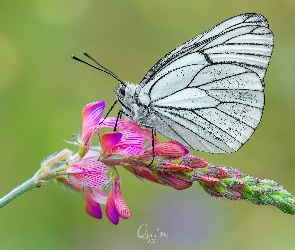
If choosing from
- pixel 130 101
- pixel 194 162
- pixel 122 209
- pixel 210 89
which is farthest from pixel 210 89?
pixel 122 209

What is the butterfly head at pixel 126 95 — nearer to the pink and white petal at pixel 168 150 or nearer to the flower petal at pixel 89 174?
the pink and white petal at pixel 168 150

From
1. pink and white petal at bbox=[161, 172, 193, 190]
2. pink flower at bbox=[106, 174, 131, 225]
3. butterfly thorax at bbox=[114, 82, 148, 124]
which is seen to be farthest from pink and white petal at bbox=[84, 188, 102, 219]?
butterfly thorax at bbox=[114, 82, 148, 124]

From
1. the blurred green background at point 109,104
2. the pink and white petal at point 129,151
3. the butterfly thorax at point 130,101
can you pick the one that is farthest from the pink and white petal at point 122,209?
the blurred green background at point 109,104

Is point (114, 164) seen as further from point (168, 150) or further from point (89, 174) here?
point (168, 150)

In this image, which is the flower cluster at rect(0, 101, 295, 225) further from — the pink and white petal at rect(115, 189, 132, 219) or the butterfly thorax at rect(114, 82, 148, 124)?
the butterfly thorax at rect(114, 82, 148, 124)

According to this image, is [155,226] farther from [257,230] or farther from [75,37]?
[75,37]
